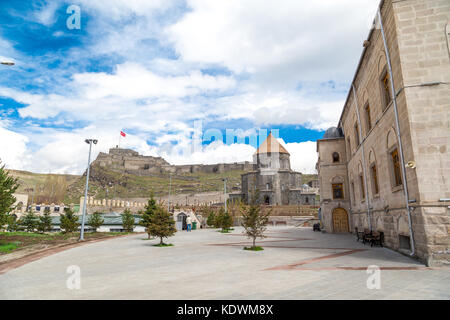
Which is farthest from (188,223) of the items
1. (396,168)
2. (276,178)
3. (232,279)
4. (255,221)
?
(276,178)

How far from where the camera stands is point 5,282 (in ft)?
23.6

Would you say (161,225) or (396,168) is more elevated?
(396,168)

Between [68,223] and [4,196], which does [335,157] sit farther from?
[68,223]

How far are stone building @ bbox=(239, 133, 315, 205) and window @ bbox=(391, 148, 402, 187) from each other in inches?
1879

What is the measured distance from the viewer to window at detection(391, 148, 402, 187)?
37.6 ft

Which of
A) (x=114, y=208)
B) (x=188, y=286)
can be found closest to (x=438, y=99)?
(x=188, y=286)

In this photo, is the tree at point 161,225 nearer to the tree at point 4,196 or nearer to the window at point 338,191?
the tree at point 4,196

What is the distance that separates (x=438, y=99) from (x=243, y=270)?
888 centimetres

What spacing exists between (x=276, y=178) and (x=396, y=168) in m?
49.8

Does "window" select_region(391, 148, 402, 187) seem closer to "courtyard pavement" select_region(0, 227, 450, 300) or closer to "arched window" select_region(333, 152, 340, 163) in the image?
"courtyard pavement" select_region(0, 227, 450, 300)

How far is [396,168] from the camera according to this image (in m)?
11.8

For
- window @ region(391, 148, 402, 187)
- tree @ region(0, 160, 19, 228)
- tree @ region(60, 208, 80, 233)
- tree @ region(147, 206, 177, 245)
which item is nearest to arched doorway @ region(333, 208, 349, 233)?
window @ region(391, 148, 402, 187)

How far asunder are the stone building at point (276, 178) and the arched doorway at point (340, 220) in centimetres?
3400
